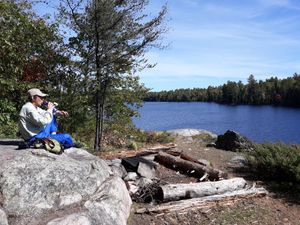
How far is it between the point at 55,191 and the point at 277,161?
6652 millimetres

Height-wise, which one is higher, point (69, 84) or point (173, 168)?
point (69, 84)

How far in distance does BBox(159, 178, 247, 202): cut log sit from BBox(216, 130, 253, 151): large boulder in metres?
5.35

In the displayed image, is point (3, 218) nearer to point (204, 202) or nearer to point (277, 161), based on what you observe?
point (204, 202)

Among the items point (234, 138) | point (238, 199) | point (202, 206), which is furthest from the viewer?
point (234, 138)

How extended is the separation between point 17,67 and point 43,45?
1.44 meters

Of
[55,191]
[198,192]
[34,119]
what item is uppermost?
[34,119]

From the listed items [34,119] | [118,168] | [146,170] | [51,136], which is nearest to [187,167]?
[146,170]

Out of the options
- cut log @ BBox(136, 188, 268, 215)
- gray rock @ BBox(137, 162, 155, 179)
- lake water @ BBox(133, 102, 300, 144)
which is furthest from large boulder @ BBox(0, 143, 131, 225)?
lake water @ BBox(133, 102, 300, 144)

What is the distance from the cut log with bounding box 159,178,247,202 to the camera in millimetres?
8681

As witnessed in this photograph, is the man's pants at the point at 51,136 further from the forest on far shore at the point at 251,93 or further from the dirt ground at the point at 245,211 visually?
the forest on far shore at the point at 251,93

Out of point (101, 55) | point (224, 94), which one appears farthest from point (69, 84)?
point (224, 94)

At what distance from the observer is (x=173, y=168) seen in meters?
11.1

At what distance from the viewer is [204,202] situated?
8711 mm

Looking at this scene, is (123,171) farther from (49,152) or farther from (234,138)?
(234,138)
